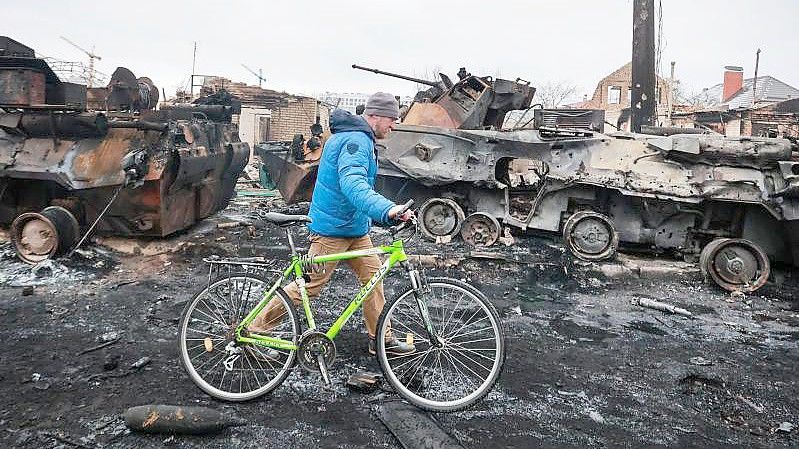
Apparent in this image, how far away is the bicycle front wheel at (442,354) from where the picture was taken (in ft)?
11.1

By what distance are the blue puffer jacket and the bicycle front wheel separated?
61cm

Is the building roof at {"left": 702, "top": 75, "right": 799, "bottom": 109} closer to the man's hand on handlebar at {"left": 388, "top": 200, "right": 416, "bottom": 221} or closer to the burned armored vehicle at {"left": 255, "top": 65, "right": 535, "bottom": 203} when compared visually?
the burned armored vehicle at {"left": 255, "top": 65, "right": 535, "bottom": 203}

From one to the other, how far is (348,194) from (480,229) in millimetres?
5711

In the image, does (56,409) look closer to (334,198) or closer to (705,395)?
(334,198)

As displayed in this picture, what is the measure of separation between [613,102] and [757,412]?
37.2 meters

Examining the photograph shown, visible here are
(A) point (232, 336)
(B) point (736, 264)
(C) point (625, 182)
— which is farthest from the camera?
(C) point (625, 182)

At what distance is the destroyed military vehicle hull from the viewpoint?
7.13m

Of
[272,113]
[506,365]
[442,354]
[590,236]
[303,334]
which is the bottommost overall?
[506,365]

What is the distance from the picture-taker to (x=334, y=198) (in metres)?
3.79

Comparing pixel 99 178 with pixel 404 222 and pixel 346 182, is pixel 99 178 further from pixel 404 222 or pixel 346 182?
pixel 404 222

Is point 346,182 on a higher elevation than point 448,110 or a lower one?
lower

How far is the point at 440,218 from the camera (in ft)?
30.1

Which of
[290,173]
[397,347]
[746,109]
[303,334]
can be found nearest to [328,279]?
→ [303,334]

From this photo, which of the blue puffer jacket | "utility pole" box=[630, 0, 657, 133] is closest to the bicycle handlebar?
the blue puffer jacket
